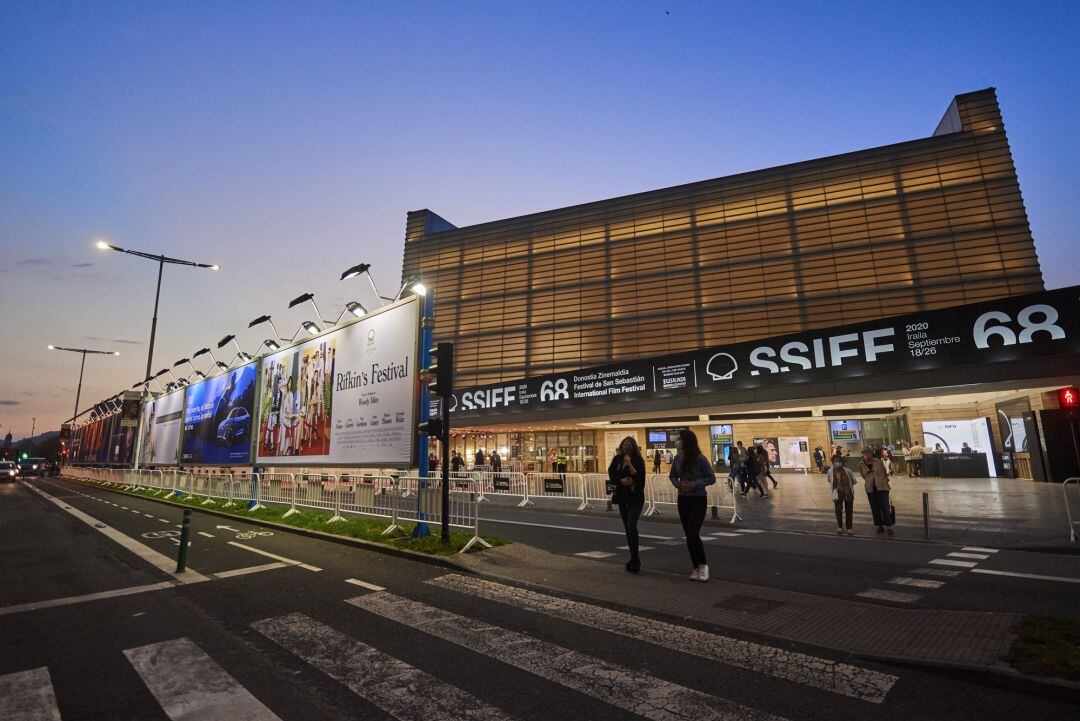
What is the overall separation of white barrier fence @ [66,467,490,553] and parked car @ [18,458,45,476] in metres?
75.9

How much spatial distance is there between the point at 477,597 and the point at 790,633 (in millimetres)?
3376

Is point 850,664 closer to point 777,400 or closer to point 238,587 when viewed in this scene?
point 238,587

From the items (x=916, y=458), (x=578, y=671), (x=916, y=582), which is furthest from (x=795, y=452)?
(x=578, y=671)

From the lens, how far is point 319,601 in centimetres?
584

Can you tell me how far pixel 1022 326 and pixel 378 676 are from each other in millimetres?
20822

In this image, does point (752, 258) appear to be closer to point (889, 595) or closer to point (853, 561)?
point (853, 561)

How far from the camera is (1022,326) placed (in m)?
15.9

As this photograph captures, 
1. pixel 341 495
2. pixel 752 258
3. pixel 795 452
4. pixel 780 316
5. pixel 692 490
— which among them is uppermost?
pixel 752 258

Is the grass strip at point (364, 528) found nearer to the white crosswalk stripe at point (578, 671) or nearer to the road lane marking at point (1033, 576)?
the white crosswalk stripe at point (578, 671)

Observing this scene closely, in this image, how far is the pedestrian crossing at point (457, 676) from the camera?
10.6ft

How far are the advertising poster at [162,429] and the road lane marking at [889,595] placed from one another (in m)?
28.1

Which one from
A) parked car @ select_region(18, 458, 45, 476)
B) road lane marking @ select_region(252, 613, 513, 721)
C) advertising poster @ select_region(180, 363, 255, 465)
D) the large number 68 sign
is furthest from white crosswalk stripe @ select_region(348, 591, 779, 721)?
parked car @ select_region(18, 458, 45, 476)

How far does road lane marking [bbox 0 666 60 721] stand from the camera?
3.22 m

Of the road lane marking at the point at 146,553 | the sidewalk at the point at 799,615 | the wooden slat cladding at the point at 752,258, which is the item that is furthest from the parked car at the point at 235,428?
the wooden slat cladding at the point at 752,258
